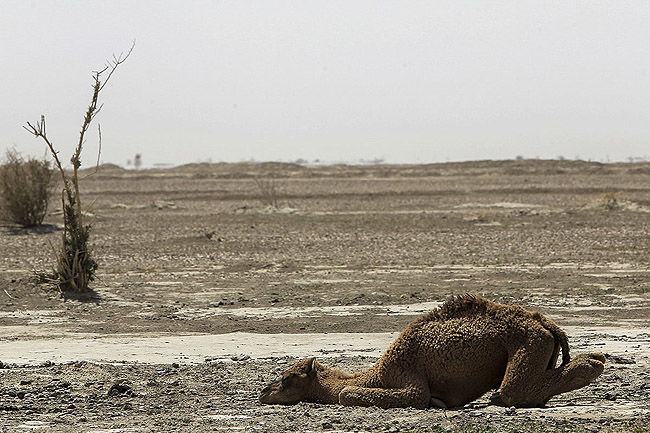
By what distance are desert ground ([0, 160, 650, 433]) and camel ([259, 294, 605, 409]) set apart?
0.18 m

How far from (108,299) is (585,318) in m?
8.42

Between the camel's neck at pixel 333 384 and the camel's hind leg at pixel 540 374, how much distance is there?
124cm

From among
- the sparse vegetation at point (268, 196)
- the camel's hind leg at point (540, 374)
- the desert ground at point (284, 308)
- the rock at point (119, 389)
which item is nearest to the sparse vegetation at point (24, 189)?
the desert ground at point (284, 308)

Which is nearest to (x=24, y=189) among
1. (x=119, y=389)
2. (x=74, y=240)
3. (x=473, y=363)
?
(x=74, y=240)

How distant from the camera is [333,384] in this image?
755 cm

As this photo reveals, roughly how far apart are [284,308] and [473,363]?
7834 mm

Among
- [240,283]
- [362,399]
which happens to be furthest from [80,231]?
[362,399]

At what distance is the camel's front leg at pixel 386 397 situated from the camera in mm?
7027

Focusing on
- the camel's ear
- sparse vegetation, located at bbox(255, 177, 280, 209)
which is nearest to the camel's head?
the camel's ear

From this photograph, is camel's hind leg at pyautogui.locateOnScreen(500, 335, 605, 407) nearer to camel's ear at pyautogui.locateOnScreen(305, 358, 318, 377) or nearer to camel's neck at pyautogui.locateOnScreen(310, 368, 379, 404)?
camel's neck at pyautogui.locateOnScreen(310, 368, 379, 404)

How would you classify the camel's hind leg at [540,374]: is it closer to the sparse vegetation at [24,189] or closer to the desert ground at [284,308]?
the desert ground at [284,308]

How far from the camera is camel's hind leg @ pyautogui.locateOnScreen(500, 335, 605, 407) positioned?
21.8ft

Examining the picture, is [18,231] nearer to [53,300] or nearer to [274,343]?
[53,300]

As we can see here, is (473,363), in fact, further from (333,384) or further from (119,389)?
(119,389)
